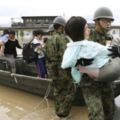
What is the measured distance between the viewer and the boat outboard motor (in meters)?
3.80

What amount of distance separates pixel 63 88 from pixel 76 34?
1.96 m

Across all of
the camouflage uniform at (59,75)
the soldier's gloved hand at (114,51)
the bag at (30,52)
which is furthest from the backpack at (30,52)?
the soldier's gloved hand at (114,51)

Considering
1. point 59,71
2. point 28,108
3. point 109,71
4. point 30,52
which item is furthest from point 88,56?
point 30,52

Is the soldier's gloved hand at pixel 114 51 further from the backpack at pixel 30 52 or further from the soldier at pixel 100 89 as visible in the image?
the backpack at pixel 30 52

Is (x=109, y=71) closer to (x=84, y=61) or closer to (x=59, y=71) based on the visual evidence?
(x=84, y=61)

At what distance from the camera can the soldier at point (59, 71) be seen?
5.58m

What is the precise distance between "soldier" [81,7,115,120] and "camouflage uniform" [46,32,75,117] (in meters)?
1.14

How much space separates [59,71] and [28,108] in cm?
174

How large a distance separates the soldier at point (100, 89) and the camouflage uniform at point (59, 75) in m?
1.14

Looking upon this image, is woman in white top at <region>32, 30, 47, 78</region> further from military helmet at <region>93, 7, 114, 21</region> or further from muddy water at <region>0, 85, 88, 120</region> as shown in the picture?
military helmet at <region>93, 7, 114, 21</region>

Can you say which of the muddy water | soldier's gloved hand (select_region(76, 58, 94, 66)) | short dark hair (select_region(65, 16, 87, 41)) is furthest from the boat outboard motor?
the muddy water

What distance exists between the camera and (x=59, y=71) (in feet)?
18.6

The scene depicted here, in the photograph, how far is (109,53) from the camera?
3.85 meters

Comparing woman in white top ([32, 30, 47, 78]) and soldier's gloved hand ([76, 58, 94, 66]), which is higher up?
soldier's gloved hand ([76, 58, 94, 66])
